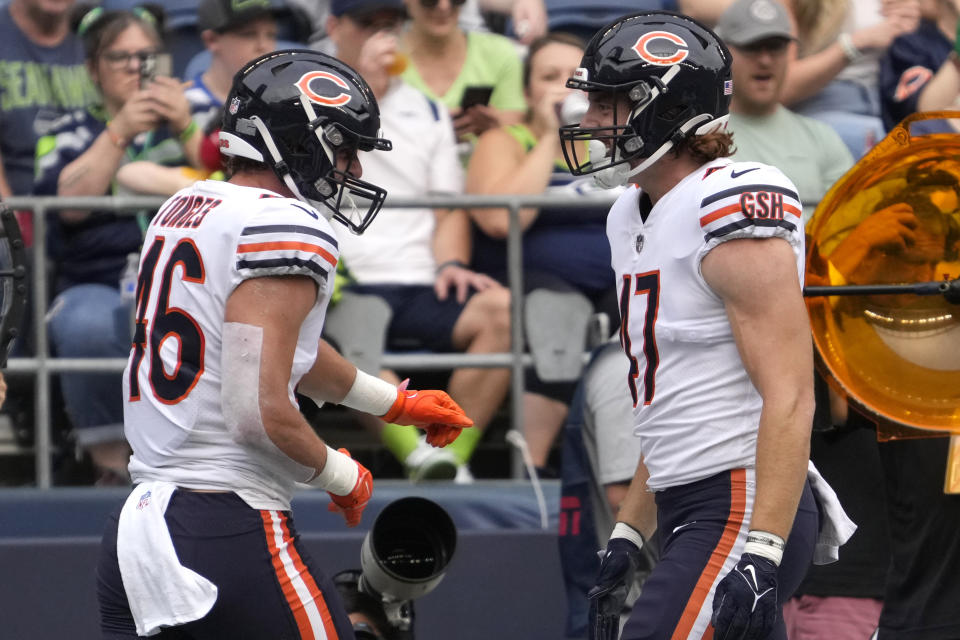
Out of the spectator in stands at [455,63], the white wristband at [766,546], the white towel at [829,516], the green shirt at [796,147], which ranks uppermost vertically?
the spectator in stands at [455,63]

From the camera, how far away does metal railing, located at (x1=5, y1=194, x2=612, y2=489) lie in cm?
502

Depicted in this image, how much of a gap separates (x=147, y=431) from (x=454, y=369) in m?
2.25

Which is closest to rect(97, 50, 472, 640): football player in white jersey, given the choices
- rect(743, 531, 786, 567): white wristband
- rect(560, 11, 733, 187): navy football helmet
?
rect(560, 11, 733, 187): navy football helmet

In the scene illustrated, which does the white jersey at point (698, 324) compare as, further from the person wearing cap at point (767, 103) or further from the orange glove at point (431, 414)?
the person wearing cap at point (767, 103)

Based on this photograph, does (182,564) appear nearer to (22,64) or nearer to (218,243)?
(218,243)

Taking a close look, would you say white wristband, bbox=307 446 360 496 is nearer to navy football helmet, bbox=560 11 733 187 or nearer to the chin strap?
the chin strap

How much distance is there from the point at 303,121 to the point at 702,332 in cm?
95

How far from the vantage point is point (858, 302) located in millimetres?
3600

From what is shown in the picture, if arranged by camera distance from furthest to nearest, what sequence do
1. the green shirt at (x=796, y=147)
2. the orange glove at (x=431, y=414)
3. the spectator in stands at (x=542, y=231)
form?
the green shirt at (x=796, y=147), the spectator in stands at (x=542, y=231), the orange glove at (x=431, y=414)

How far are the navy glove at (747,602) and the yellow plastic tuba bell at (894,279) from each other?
977 millimetres

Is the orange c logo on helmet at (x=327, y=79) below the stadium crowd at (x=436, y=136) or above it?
above

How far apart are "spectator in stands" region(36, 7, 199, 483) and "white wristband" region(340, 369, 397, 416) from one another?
1858mm

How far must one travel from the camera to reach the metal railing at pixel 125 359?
198 inches

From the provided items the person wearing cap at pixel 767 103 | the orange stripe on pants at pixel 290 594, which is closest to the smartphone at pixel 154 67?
the person wearing cap at pixel 767 103
